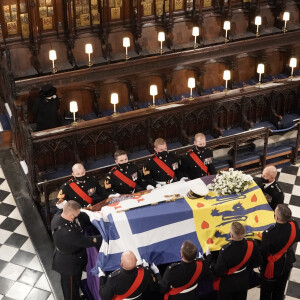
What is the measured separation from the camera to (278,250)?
6559 mm

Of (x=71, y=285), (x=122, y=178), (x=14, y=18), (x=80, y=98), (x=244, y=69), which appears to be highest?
(x=14, y=18)

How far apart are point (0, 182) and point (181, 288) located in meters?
4.52

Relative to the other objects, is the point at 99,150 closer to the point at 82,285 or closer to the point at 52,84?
the point at 52,84

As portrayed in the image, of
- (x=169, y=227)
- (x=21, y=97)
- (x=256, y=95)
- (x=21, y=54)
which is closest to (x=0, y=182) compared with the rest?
(x=21, y=97)

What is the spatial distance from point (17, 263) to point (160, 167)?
94.9 inches

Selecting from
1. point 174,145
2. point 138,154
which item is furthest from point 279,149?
point 138,154

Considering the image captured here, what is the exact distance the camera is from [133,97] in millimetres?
10391

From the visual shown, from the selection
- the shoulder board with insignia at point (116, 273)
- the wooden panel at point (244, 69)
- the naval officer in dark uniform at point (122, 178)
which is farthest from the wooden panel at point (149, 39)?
the shoulder board with insignia at point (116, 273)

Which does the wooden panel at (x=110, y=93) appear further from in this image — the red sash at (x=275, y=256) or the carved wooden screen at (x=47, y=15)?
the red sash at (x=275, y=256)

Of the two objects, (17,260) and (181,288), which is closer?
(181,288)

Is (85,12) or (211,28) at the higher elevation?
(85,12)

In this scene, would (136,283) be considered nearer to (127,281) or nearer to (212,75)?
(127,281)

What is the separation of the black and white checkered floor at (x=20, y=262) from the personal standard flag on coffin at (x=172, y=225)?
4.07 ft

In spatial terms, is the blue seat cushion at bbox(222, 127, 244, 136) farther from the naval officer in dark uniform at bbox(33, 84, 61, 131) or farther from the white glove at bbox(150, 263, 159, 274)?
the white glove at bbox(150, 263, 159, 274)
